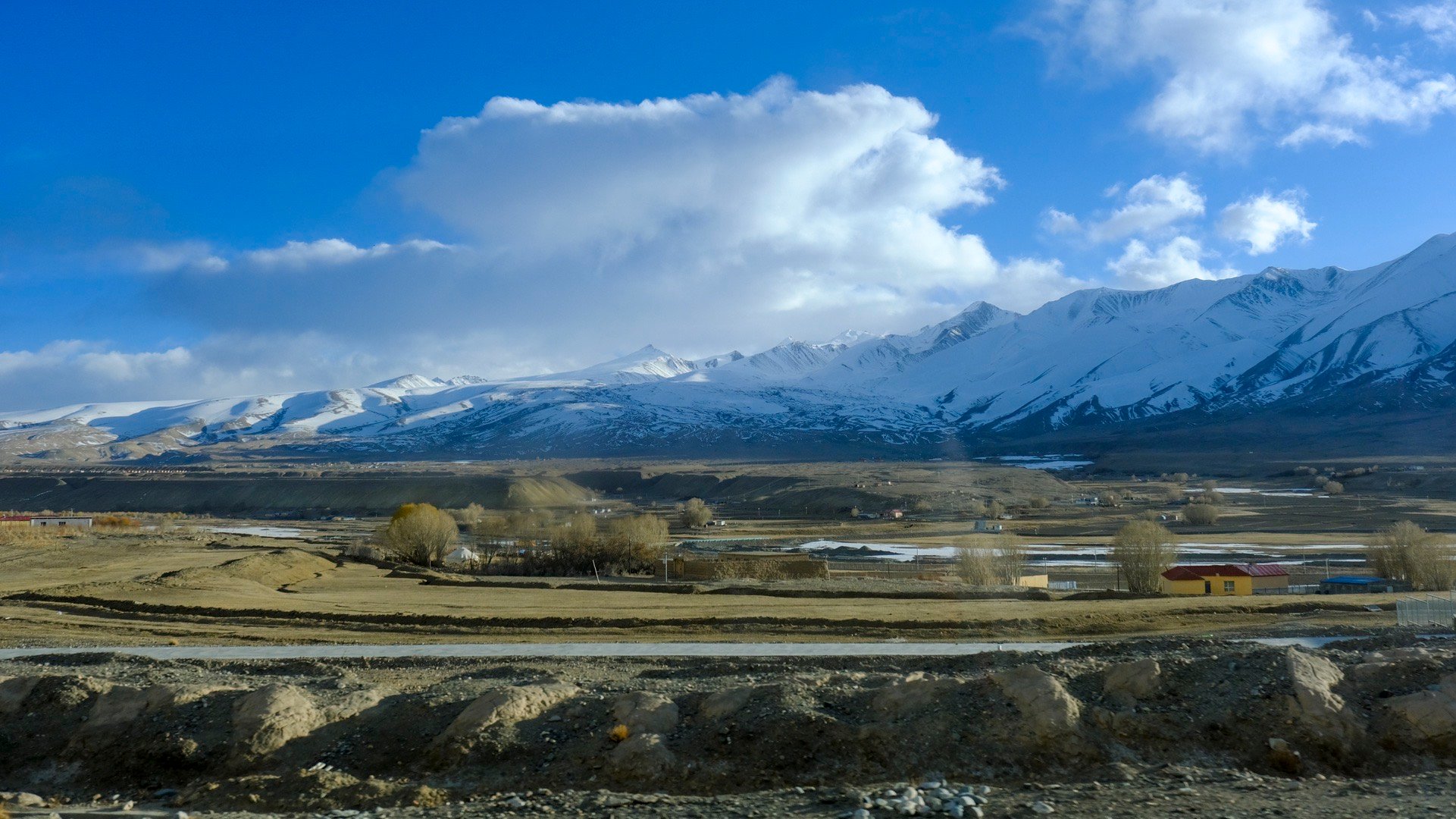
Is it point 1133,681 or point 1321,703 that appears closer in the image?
point 1321,703

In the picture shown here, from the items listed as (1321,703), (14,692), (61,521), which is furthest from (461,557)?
(1321,703)

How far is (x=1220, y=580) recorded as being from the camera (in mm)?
46719

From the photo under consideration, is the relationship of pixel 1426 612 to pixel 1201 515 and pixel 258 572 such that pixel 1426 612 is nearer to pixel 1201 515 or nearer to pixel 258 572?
pixel 258 572

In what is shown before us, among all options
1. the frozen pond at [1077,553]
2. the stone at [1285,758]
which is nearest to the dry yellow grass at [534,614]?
the stone at [1285,758]

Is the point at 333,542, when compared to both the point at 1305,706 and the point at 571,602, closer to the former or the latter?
the point at 571,602

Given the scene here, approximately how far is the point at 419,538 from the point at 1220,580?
4540cm

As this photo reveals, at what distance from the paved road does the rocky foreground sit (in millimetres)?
7147

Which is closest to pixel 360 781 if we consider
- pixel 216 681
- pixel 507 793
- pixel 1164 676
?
pixel 507 793

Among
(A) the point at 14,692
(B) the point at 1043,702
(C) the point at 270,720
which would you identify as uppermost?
(A) the point at 14,692

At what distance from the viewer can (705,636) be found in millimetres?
28750

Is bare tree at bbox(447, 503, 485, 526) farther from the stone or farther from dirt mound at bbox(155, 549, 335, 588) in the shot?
the stone

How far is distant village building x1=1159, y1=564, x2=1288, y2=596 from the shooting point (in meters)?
46.5

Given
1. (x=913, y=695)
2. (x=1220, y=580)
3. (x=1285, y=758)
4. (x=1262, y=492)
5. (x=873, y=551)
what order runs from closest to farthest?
(x=1285, y=758) → (x=913, y=695) → (x=1220, y=580) → (x=873, y=551) → (x=1262, y=492)

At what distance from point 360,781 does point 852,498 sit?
108 metres
